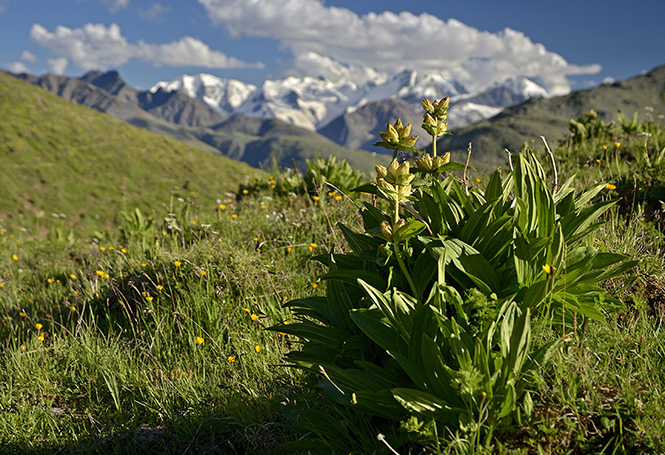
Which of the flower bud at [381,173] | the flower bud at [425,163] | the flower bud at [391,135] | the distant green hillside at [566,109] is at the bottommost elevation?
the flower bud at [381,173]

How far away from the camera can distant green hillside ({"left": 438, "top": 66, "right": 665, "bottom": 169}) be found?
2035 inches

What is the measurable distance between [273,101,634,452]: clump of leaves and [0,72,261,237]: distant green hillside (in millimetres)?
21930

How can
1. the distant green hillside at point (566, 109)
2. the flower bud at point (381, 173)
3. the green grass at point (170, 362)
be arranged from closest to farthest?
1. the flower bud at point (381, 173)
2. the green grass at point (170, 362)
3. the distant green hillside at point (566, 109)

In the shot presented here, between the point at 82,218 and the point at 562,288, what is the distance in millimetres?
26529

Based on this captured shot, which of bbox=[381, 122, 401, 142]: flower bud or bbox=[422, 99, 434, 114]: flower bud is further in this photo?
bbox=[422, 99, 434, 114]: flower bud

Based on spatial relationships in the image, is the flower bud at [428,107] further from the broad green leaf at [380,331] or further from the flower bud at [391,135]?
the broad green leaf at [380,331]

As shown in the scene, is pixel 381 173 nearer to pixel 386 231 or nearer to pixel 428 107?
pixel 386 231

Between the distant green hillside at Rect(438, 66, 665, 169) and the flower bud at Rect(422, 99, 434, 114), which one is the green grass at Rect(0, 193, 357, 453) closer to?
the flower bud at Rect(422, 99, 434, 114)

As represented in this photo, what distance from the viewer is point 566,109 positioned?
2753 inches

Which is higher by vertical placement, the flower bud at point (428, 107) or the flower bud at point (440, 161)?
the flower bud at point (428, 107)

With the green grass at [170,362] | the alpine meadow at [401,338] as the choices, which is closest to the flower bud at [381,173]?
the alpine meadow at [401,338]

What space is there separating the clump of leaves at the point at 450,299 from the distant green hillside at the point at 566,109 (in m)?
43.1

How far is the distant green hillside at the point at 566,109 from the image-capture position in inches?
2035

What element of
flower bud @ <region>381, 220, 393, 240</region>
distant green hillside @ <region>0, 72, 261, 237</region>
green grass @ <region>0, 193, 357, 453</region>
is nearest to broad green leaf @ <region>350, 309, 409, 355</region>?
flower bud @ <region>381, 220, 393, 240</region>
